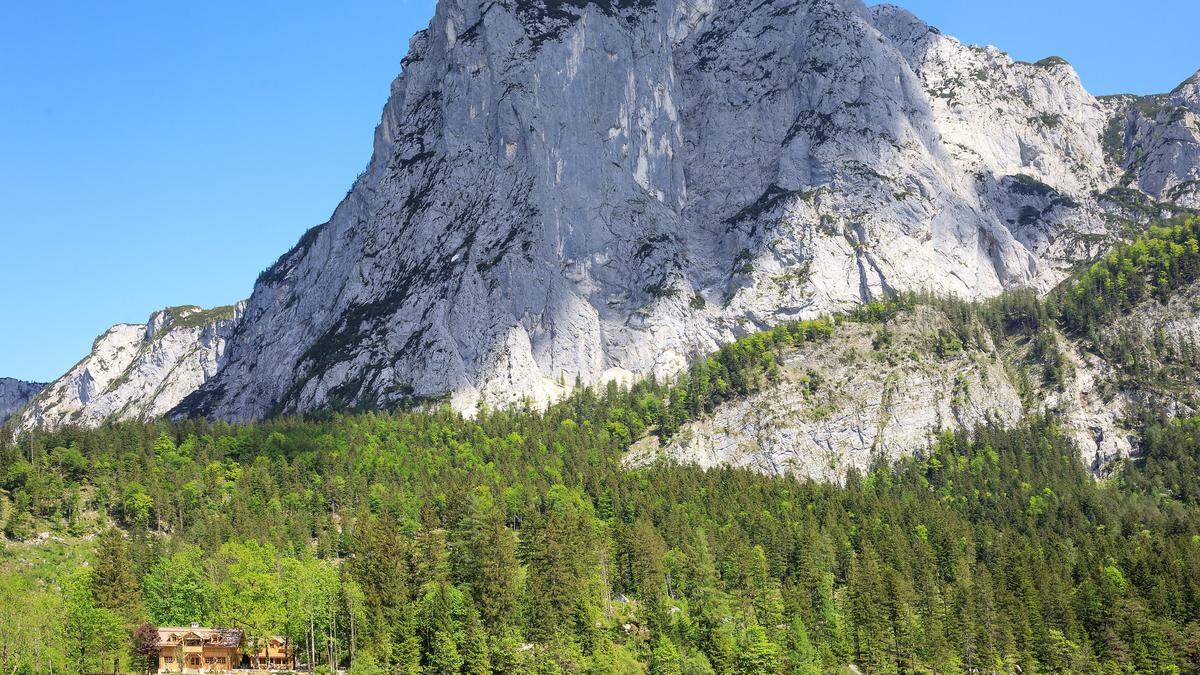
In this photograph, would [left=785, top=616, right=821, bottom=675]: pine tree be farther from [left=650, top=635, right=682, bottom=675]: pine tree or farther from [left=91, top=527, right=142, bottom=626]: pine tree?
[left=91, top=527, right=142, bottom=626]: pine tree

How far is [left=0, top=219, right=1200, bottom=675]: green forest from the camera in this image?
298 feet

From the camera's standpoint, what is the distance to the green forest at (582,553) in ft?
298

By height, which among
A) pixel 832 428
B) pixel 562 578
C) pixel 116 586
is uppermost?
pixel 832 428

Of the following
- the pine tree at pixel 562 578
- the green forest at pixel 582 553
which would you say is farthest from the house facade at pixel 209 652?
the pine tree at pixel 562 578

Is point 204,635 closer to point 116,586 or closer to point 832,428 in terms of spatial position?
point 116,586

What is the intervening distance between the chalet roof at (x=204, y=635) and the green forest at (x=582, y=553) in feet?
5.63

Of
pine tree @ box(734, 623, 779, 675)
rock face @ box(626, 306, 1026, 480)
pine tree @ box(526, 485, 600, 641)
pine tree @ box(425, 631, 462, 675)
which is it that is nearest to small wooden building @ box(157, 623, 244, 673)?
pine tree @ box(425, 631, 462, 675)

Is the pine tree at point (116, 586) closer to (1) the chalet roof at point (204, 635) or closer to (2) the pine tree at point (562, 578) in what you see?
(1) the chalet roof at point (204, 635)

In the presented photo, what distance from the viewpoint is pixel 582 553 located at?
108312mm

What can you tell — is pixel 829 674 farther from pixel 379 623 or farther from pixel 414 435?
pixel 414 435

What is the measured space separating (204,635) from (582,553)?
3650cm

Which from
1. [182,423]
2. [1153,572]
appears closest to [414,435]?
[182,423]

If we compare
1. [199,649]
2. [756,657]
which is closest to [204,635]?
[199,649]

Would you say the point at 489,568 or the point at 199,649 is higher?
the point at 489,568
